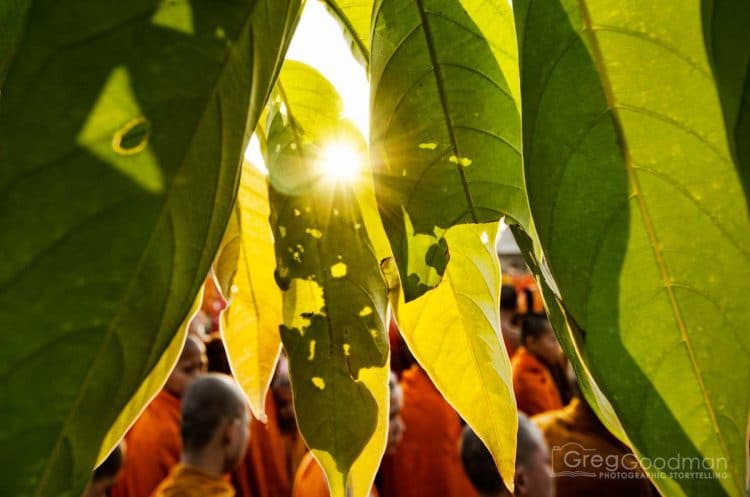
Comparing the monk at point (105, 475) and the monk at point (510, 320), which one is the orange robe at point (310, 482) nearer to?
the monk at point (105, 475)

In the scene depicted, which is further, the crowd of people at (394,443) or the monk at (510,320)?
the monk at (510,320)

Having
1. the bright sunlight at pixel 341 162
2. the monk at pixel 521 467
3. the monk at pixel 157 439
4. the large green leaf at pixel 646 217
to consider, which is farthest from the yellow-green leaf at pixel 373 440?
the monk at pixel 157 439

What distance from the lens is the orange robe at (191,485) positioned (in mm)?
2186

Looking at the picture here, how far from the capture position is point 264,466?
2973mm

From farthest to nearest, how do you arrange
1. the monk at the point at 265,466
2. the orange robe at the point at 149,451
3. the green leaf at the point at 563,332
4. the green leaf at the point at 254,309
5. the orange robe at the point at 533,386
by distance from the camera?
the orange robe at the point at 533,386
the monk at the point at 265,466
the orange robe at the point at 149,451
the green leaf at the point at 254,309
the green leaf at the point at 563,332

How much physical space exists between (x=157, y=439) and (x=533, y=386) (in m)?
1.44

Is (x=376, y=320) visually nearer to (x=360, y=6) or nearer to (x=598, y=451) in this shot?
(x=360, y=6)

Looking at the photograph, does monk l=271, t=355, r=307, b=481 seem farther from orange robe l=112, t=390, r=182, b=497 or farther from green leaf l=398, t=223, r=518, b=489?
green leaf l=398, t=223, r=518, b=489

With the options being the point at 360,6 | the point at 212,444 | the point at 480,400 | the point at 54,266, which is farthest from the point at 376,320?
the point at 212,444

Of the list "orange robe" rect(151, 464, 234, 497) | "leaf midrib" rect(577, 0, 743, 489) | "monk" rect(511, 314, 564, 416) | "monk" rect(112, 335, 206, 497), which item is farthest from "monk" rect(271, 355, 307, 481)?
"leaf midrib" rect(577, 0, 743, 489)

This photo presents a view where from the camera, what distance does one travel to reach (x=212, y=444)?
2229 millimetres

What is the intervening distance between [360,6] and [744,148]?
297 millimetres

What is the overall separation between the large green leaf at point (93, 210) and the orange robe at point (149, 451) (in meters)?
2.42

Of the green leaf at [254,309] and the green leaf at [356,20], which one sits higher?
the green leaf at [356,20]
